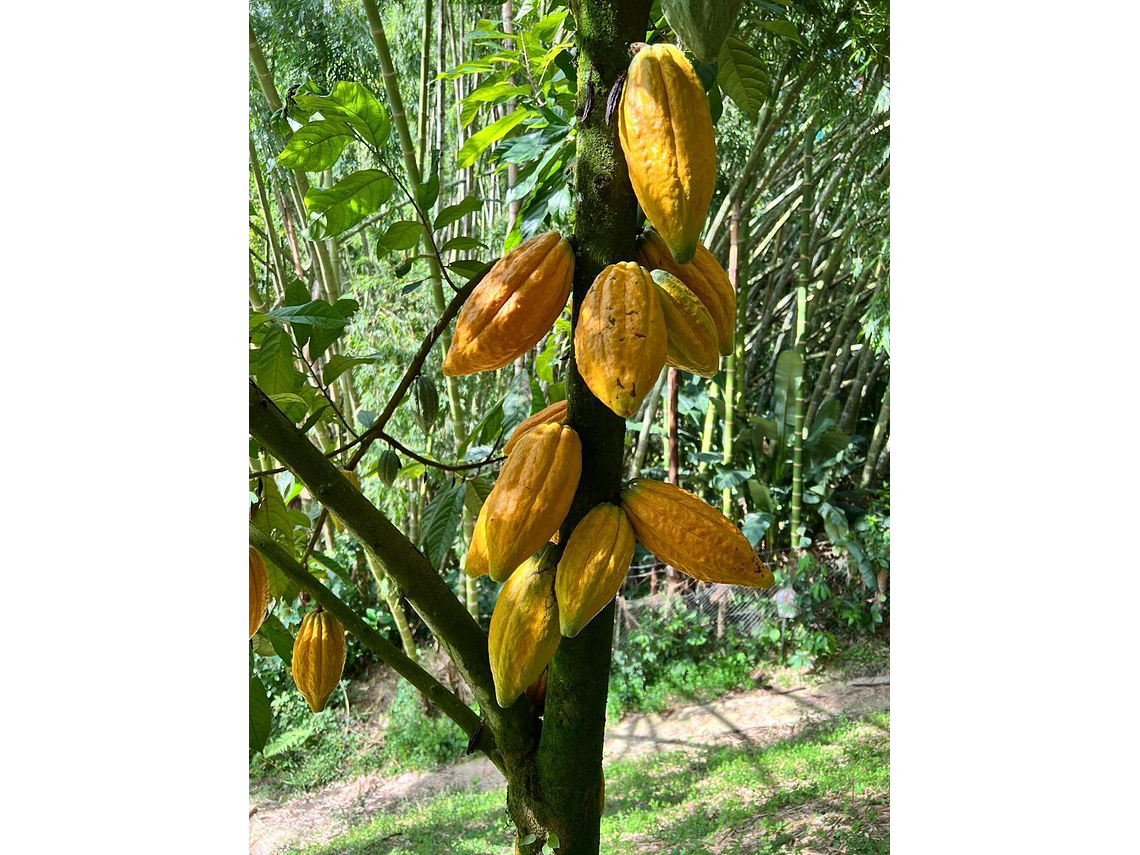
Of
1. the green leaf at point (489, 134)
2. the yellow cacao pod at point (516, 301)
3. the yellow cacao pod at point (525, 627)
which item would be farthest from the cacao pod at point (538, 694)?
the green leaf at point (489, 134)

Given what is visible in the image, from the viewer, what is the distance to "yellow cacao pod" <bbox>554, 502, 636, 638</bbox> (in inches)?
13.5

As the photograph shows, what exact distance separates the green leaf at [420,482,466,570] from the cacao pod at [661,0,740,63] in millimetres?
399

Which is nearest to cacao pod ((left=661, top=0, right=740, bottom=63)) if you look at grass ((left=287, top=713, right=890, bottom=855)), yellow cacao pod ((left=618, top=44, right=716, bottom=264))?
yellow cacao pod ((left=618, top=44, right=716, bottom=264))

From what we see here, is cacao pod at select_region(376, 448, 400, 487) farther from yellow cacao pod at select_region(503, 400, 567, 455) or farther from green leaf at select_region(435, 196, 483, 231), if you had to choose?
yellow cacao pod at select_region(503, 400, 567, 455)

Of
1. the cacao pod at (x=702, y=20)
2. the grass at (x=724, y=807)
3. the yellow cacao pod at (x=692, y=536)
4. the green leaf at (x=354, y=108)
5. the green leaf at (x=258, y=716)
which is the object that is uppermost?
the green leaf at (x=354, y=108)

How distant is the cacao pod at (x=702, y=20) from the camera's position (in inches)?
12.6

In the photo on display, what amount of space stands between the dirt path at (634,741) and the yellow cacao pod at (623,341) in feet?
8.32

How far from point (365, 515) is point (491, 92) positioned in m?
0.57

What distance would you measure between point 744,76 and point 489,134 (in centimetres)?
29

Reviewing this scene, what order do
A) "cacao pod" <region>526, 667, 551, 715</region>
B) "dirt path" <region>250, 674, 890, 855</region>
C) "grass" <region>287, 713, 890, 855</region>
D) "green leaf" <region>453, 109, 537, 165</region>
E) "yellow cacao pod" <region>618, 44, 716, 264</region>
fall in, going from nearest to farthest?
"yellow cacao pod" <region>618, 44, 716, 264</region> → "cacao pod" <region>526, 667, 551, 715</region> → "green leaf" <region>453, 109, 537, 165</region> → "grass" <region>287, 713, 890, 855</region> → "dirt path" <region>250, 674, 890, 855</region>

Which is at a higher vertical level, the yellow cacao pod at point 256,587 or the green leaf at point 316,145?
the green leaf at point 316,145

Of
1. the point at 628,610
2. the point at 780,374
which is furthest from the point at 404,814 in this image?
the point at 780,374

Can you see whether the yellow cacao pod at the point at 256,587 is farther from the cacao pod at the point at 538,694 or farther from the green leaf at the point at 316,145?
the green leaf at the point at 316,145
